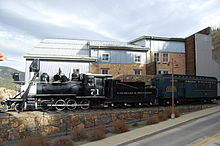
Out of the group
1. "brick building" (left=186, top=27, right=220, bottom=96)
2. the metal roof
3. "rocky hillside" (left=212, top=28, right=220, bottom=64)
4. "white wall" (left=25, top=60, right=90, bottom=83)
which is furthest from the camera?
"rocky hillside" (left=212, top=28, right=220, bottom=64)

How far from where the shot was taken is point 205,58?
27.9m

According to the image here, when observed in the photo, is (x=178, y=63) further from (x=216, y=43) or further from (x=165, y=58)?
(x=216, y=43)

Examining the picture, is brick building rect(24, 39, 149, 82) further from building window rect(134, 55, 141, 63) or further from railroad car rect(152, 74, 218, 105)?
railroad car rect(152, 74, 218, 105)

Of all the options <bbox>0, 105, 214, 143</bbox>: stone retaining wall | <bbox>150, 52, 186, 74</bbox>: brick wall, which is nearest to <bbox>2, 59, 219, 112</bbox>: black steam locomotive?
<bbox>0, 105, 214, 143</bbox>: stone retaining wall

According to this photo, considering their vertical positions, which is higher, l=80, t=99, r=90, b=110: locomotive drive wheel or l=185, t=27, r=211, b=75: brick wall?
l=185, t=27, r=211, b=75: brick wall

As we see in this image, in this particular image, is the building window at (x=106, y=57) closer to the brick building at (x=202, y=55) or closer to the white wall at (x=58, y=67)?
the white wall at (x=58, y=67)

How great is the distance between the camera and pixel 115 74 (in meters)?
25.4

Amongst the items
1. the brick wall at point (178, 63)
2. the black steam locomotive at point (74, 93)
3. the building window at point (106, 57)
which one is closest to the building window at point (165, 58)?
the brick wall at point (178, 63)

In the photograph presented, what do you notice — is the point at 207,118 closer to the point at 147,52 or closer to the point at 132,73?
the point at 132,73

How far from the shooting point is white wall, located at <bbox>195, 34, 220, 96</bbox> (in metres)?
27.5

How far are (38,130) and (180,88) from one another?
14034mm

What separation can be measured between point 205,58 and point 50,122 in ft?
83.7

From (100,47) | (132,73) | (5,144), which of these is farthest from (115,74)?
(5,144)

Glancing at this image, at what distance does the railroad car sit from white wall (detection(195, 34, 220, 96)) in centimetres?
807
